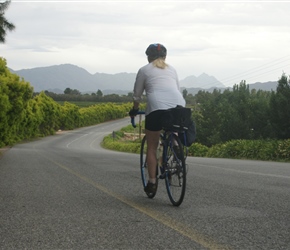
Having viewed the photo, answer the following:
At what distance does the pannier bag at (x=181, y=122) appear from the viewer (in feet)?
19.3

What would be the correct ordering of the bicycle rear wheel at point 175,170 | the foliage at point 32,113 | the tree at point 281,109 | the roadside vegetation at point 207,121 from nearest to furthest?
the bicycle rear wheel at point 175,170, the roadside vegetation at point 207,121, the foliage at point 32,113, the tree at point 281,109

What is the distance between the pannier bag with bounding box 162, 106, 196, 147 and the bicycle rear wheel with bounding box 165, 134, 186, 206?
5.0 inches

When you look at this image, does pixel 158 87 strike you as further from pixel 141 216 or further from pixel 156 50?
pixel 141 216

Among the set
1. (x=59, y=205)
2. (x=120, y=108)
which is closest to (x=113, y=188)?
(x=59, y=205)

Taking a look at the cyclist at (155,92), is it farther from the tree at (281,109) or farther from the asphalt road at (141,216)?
the tree at (281,109)

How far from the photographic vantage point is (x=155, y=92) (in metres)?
6.11

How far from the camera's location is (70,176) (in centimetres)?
1030

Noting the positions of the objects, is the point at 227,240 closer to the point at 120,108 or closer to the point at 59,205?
the point at 59,205

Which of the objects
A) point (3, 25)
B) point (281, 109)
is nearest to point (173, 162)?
point (3, 25)

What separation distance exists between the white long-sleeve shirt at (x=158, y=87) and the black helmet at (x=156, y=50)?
5.7 inches

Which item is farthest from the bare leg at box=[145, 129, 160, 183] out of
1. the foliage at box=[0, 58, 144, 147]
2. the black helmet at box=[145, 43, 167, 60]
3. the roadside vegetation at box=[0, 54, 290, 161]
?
the roadside vegetation at box=[0, 54, 290, 161]

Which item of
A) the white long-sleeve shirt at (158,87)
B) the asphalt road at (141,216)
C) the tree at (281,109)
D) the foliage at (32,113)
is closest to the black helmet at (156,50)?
the white long-sleeve shirt at (158,87)

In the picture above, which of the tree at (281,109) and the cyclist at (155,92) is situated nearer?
the cyclist at (155,92)

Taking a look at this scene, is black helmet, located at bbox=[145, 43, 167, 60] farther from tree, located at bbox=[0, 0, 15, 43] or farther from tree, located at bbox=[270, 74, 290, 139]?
tree, located at bbox=[270, 74, 290, 139]
